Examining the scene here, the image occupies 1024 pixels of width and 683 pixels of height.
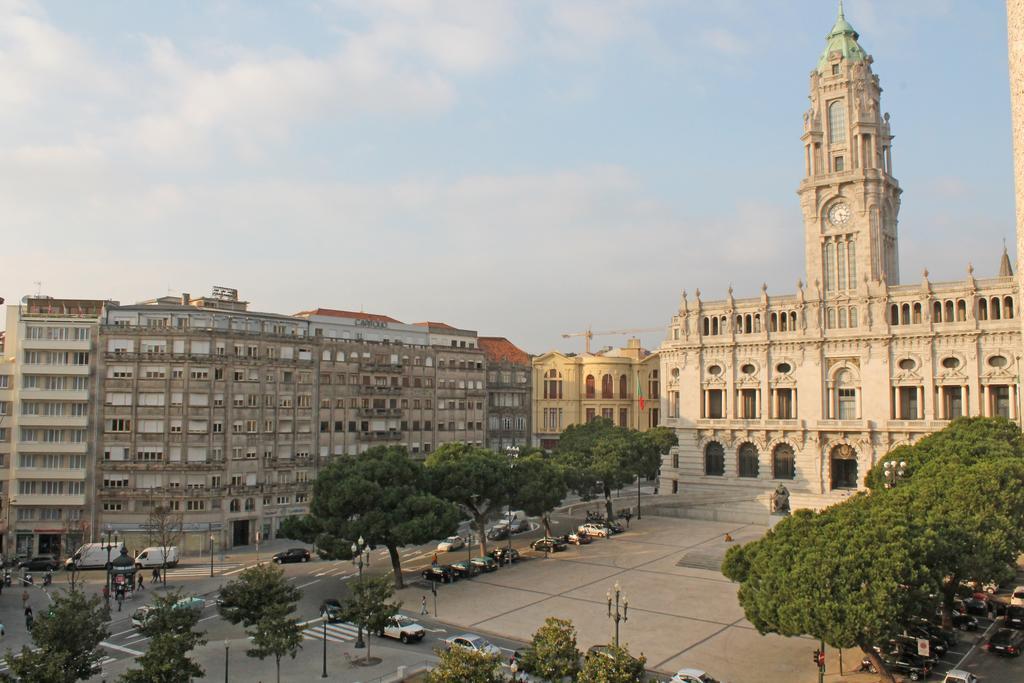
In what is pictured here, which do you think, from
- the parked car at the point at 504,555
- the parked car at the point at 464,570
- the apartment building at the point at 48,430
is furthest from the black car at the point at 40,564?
the parked car at the point at 504,555

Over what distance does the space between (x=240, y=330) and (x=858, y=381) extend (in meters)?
62.1

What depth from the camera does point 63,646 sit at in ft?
109

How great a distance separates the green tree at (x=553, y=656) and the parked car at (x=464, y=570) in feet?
94.0

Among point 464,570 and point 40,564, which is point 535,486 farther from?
point 40,564

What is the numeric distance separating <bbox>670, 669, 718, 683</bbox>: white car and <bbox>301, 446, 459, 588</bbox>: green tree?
825 inches

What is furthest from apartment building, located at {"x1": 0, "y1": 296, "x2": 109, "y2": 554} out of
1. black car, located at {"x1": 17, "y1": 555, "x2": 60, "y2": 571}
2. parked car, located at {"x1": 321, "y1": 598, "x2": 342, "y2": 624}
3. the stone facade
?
the stone facade

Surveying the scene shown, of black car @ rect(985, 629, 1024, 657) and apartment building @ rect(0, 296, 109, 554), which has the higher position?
apartment building @ rect(0, 296, 109, 554)

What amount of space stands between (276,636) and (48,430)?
152ft

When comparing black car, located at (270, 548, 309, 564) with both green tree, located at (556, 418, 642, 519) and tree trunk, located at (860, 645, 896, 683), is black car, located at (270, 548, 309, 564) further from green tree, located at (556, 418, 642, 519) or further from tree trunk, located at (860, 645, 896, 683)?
tree trunk, located at (860, 645, 896, 683)

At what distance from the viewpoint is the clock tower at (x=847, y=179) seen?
90.8 meters

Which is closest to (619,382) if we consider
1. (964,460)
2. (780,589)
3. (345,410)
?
(345,410)

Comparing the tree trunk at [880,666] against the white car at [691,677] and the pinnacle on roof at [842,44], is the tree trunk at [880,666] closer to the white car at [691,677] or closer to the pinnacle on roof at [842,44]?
the white car at [691,677]

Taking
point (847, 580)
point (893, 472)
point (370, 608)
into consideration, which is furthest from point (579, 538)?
point (847, 580)

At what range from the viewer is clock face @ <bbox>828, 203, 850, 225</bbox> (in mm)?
92562
